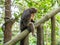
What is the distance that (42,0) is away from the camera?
3023 mm

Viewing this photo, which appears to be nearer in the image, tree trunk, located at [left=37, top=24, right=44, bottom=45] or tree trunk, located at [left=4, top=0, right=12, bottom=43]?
tree trunk, located at [left=37, top=24, right=44, bottom=45]

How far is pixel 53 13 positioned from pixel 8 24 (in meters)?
1.09

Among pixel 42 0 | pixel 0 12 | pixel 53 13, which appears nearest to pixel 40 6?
pixel 42 0

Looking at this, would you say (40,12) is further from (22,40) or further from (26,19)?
(22,40)

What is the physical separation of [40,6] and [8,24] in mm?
737

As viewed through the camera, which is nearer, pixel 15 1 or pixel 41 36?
pixel 41 36

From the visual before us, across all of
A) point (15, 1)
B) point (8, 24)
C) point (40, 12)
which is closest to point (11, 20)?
point (8, 24)

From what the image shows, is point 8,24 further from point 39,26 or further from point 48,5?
point 39,26

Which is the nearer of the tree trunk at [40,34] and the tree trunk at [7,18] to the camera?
the tree trunk at [40,34]

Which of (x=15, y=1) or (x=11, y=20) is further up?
(x=15, y=1)

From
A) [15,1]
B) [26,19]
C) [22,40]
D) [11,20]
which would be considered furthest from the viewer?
[15,1]

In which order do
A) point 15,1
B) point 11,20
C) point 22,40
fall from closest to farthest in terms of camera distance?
1. point 22,40
2. point 11,20
3. point 15,1

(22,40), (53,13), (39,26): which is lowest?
(22,40)

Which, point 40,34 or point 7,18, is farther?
point 7,18
